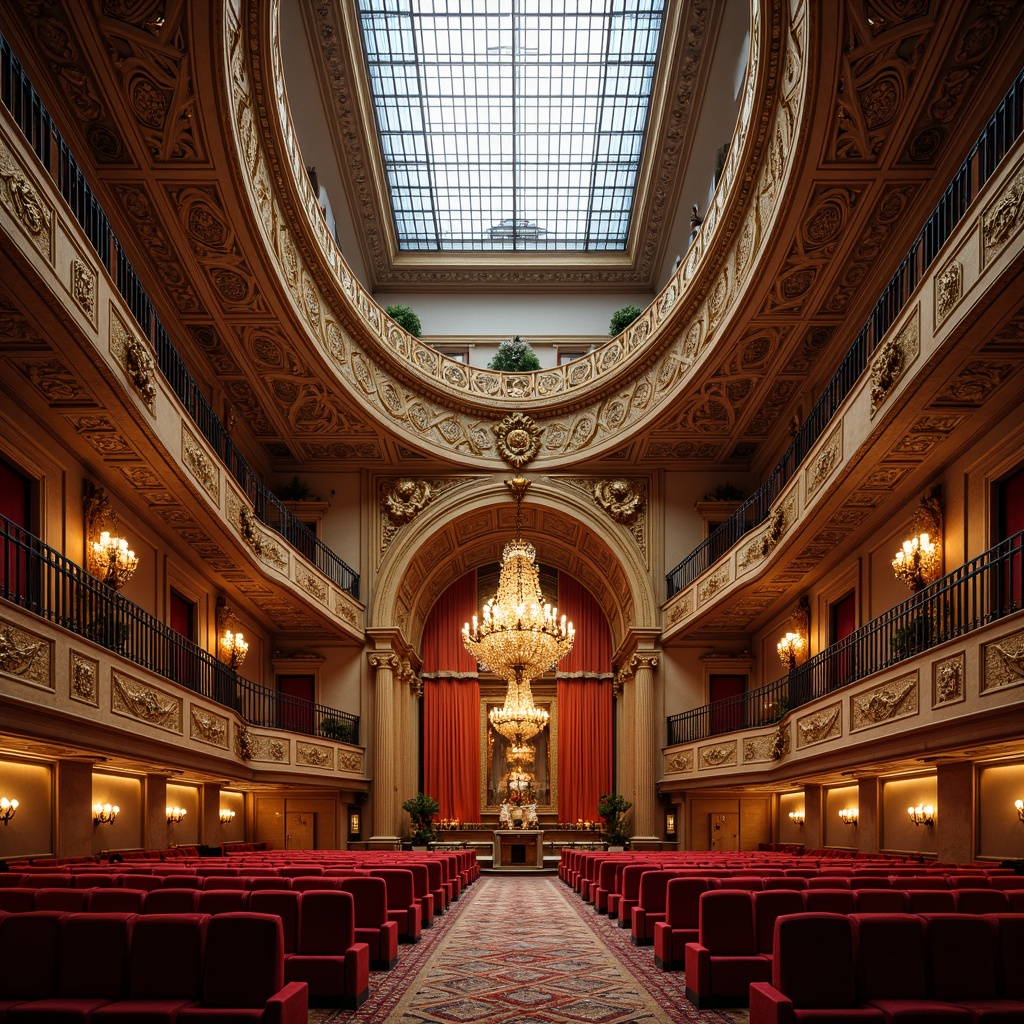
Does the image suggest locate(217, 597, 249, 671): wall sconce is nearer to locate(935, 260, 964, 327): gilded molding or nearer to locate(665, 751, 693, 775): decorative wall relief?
locate(665, 751, 693, 775): decorative wall relief

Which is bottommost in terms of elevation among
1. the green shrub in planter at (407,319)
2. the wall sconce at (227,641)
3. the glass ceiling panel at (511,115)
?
the wall sconce at (227,641)

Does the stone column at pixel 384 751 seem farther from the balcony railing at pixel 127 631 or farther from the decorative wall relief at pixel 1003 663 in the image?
the decorative wall relief at pixel 1003 663

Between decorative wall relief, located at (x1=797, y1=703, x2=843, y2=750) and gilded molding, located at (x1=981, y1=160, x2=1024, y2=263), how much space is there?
637 cm

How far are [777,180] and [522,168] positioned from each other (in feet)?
38.1

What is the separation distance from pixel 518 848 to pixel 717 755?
482cm

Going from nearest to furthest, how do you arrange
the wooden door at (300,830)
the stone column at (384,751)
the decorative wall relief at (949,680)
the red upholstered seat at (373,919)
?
the red upholstered seat at (373,919) < the decorative wall relief at (949,680) < the wooden door at (300,830) < the stone column at (384,751)

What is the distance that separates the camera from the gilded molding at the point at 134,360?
1055cm

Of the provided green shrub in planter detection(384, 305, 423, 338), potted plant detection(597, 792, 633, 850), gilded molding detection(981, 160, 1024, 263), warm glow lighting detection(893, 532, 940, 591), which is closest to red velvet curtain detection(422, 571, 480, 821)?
potted plant detection(597, 792, 633, 850)

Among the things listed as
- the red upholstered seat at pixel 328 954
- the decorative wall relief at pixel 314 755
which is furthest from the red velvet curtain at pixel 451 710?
the red upholstered seat at pixel 328 954

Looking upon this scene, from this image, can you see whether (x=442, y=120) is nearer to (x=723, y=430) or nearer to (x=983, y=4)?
(x=723, y=430)

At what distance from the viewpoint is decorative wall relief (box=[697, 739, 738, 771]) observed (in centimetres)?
1831

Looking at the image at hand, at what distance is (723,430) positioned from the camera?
70.5ft

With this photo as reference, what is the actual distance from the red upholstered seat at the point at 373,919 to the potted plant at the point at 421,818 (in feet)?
48.5

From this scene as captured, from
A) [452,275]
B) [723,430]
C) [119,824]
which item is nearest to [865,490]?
[723,430]
